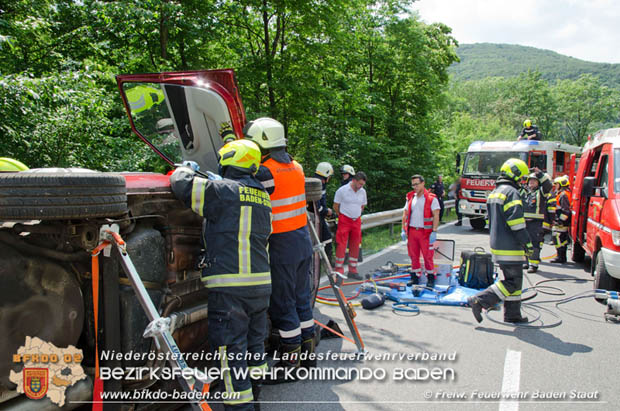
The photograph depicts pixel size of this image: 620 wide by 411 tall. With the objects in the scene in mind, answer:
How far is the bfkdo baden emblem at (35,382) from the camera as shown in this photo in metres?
2.18

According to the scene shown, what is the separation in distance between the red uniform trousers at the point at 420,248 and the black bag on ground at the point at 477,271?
51cm

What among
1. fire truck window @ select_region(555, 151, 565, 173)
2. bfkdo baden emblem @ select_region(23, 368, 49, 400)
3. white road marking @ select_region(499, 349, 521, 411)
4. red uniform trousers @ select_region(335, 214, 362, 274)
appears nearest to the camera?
bfkdo baden emblem @ select_region(23, 368, 49, 400)

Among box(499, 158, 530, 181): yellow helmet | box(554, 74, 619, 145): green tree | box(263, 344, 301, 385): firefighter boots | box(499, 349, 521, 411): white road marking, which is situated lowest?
box(499, 349, 521, 411): white road marking

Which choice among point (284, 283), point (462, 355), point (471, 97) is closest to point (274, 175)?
point (284, 283)

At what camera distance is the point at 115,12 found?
28.8ft

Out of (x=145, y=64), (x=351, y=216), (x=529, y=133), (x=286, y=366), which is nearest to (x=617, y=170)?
(x=351, y=216)

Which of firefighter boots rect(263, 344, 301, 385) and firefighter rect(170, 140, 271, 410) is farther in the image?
firefighter boots rect(263, 344, 301, 385)

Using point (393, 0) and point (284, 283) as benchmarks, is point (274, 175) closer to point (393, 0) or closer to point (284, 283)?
point (284, 283)

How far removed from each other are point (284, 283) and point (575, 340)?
341 centimetres

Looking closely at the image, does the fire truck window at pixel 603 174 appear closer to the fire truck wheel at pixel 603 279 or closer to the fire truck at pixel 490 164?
the fire truck wheel at pixel 603 279

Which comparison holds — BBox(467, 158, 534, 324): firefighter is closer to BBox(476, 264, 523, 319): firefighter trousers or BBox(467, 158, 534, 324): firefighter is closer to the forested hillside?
BBox(476, 264, 523, 319): firefighter trousers

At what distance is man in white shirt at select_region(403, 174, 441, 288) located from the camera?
6969 mm

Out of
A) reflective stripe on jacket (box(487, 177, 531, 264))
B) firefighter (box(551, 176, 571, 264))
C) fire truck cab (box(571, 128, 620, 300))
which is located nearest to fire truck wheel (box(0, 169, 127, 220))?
reflective stripe on jacket (box(487, 177, 531, 264))

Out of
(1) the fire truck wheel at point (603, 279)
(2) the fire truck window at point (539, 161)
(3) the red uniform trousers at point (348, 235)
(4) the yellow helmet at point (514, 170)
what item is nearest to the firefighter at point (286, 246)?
(4) the yellow helmet at point (514, 170)
